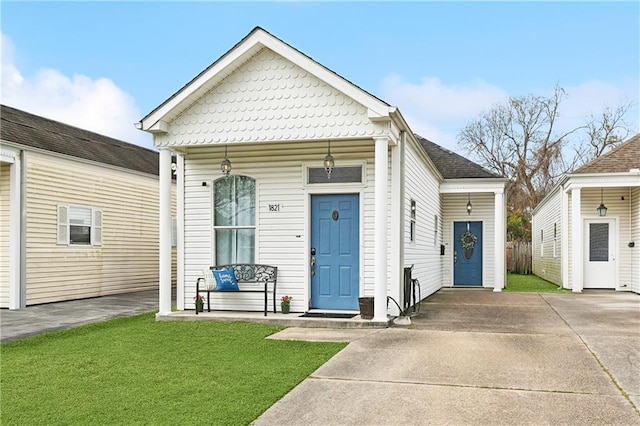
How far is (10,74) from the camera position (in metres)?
13.7

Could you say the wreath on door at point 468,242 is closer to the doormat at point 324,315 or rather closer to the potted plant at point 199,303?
the doormat at point 324,315

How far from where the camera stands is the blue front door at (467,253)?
1748cm

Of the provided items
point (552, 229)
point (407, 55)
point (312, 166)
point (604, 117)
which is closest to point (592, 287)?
point (552, 229)

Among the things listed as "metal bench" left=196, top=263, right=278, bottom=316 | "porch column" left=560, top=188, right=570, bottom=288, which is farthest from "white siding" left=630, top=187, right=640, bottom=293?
"metal bench" left=196, top=263, right=278, bottom=316

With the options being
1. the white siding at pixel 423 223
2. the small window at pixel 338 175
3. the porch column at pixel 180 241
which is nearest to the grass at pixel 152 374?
the porch column at pixel 180 241

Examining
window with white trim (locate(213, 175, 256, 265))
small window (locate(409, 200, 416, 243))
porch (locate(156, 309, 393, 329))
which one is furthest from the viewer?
small window (locate(409, 200, 416, 243))

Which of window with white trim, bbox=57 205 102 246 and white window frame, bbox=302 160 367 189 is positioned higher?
white window frame, bbox=302 160 367 189

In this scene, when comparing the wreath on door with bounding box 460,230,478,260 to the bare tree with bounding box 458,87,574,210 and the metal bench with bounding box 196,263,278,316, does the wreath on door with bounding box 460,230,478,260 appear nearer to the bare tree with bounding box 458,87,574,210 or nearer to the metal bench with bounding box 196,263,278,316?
the metal bench with bounding box 196,263,278,316

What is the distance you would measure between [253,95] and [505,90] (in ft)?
97.4

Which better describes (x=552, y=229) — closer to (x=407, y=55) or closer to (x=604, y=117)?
(x=407, y=55)

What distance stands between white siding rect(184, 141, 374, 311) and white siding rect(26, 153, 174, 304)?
4152 mm

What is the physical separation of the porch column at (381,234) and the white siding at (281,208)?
955mm

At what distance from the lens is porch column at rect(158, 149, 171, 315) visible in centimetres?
966

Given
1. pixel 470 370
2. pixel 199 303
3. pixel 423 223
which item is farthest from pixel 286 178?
pixel 470 370
